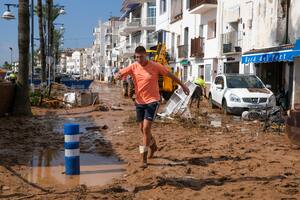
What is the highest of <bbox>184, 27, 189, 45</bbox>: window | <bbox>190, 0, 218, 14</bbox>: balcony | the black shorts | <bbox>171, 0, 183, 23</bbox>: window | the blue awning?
<bbox>171, 0, 183, 23</bbox>: window

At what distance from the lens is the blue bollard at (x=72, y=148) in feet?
22.6

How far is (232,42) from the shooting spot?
1153 inches

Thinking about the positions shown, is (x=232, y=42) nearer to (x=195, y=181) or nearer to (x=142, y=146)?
(x=142, y=146)

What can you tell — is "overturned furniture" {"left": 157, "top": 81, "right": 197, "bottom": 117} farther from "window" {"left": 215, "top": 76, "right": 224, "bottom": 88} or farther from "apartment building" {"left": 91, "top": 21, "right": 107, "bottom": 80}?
"apartment building" {"left": 91, "top": 21, "right": 107, "bottom": 80}

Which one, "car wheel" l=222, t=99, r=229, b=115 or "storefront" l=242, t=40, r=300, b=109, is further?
"storefront" l=242, t=40, r=300, b=109

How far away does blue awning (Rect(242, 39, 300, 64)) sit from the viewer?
743 inches

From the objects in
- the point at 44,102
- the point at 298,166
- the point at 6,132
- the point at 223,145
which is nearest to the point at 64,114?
the point at 44,102

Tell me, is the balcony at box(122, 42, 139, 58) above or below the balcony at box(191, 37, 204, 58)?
above

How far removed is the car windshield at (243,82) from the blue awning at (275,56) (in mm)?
1780

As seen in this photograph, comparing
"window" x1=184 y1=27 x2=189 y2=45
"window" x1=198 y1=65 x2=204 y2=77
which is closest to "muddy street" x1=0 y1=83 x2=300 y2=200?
"window" x1=198 y1=65 x2=204 y2=77

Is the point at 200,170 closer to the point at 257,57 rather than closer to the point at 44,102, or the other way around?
the point at 44,102

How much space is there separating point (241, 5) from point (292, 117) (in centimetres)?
1957

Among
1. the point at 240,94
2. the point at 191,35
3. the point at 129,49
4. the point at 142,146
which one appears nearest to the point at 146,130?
the point at 142,146

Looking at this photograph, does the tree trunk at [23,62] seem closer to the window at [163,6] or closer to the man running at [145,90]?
the man running at [145,90]
